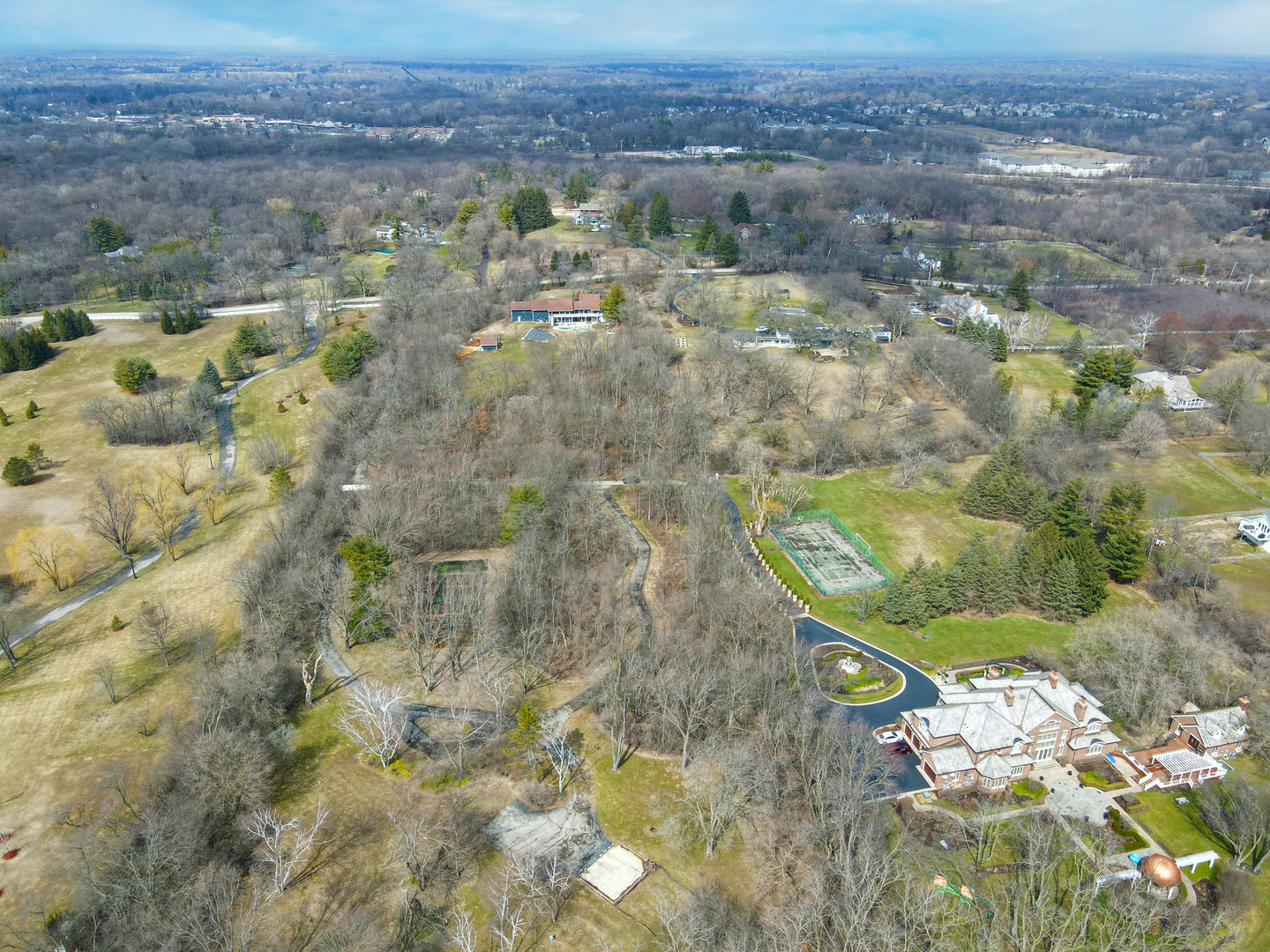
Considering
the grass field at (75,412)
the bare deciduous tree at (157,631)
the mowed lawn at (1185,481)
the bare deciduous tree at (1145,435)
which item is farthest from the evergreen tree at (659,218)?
the bare deciduous tree at (157,631)

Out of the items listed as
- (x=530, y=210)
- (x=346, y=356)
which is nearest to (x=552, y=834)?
(x=346, y=356)

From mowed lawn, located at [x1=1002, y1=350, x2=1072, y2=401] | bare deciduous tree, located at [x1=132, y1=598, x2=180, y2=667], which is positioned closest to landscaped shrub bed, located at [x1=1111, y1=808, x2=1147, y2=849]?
bare deciduous tree, located at [x1=132, y1=598, x2=180, y2=667]

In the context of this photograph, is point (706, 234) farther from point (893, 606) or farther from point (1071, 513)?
point (893, 606)

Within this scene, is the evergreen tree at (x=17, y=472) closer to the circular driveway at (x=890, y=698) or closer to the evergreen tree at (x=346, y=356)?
the evergreen tree at (x=346, y=356)

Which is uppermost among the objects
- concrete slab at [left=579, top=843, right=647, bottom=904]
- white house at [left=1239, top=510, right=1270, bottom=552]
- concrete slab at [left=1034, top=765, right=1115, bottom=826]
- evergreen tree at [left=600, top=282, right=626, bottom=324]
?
evergreen tree at [left=600, top=282, right=626, bottom=324]

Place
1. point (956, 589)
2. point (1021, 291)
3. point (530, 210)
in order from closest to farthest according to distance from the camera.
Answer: point (956, 589), point (1021, 291), point (530, 210)

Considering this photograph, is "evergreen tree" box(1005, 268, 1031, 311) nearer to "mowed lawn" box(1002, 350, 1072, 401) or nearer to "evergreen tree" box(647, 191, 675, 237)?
"mowed lawn" box(1002, 350, 1072, 401)
